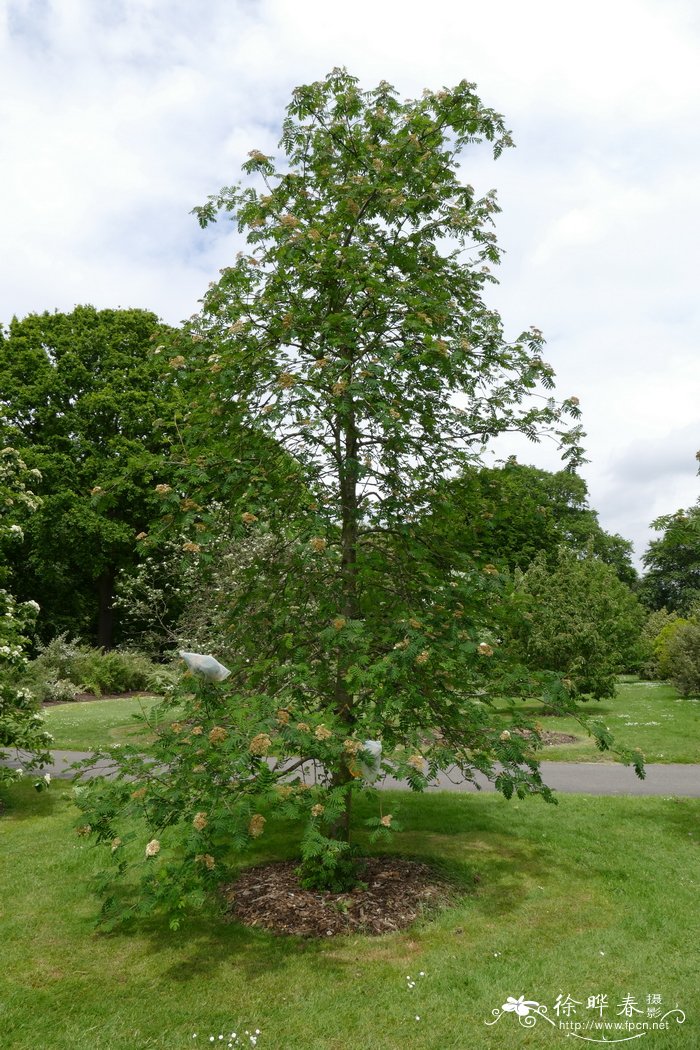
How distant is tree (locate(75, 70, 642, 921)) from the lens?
5.34m

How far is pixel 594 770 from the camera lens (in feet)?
39.6

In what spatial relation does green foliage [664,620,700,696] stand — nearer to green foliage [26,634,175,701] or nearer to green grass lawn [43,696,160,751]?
green grass lawn [43,696,160,751]

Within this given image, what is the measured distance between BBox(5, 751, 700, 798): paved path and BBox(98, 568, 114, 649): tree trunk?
1782 centimetres

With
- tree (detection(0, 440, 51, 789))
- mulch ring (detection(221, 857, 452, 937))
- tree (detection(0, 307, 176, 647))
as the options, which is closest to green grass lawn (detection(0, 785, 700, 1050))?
mulch ring (detection(221, 857, 452, 937))

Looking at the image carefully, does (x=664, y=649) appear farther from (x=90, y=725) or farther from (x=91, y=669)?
(x=90, y=725)

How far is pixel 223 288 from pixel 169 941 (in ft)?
18.6

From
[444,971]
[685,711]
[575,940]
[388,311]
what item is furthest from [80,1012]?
[685,711]

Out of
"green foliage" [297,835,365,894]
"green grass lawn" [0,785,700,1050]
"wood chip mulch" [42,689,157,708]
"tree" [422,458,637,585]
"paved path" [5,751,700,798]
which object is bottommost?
"paved path" [5,751,700,798]

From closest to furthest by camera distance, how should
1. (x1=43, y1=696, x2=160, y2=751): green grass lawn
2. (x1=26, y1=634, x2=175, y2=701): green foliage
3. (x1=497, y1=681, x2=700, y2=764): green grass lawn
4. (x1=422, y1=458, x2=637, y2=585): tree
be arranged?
(x1=422, y1=458, x2=637, y2=585): tree, (x1=497, y1=681, x2=700, y2=764): green grass lawn, (x1=43, y1=696, x2=160, y2=751): green grass lawn, (x1=26, y1=634, x2=175, y2=701): green foliage

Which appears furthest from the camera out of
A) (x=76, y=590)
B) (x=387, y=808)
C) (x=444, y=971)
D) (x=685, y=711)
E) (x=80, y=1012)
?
(x=76, y=590)

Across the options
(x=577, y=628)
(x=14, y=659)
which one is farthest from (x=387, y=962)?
(x=577, y=628)

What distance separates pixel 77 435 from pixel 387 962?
90.2ft

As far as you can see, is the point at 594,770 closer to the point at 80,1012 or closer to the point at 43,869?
the point at 43,869

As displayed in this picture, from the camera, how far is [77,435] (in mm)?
29125
